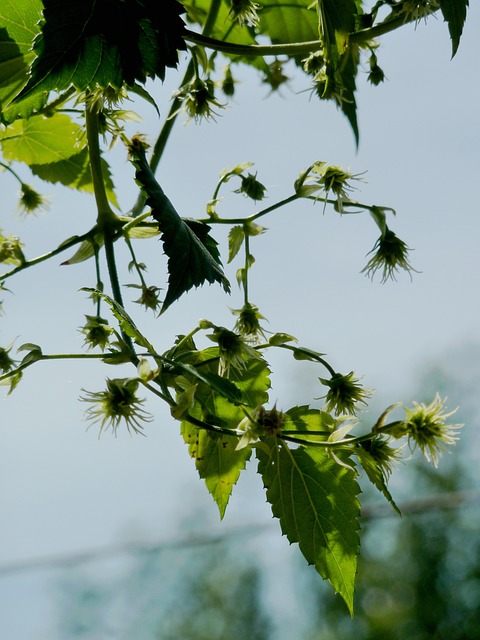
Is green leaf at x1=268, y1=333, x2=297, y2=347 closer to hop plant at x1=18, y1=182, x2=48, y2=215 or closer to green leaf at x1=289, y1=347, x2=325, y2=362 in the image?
green leaf at x1=289, y1=347, x2=325, y2=362

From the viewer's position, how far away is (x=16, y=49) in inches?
14.7

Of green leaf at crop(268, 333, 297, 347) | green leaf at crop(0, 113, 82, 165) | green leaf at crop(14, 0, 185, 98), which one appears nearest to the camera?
green leaf at crop(14, 0, 185, 98)

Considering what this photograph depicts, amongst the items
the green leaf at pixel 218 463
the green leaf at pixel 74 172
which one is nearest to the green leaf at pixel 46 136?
the green leaf at pixel 74 172

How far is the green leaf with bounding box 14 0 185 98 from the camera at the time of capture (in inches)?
12.0

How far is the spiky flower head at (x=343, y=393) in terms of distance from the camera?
0.42 meters

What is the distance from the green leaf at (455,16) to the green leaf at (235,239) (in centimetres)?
15

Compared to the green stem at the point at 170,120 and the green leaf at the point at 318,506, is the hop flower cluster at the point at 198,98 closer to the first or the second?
the green stem at the point at 170,120

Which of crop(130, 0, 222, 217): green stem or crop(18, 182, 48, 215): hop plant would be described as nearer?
crop(130, 0, 222, 217): green stem

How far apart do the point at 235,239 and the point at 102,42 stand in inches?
6.3

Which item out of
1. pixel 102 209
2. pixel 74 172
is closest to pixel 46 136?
pixel 74 172

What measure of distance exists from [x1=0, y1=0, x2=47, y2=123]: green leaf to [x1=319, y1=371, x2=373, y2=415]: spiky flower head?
0.20m

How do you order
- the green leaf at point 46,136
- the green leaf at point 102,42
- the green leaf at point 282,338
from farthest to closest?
1. the green leaf at point 46,136
2. the green leaf at point 282,338
3. the green leaf at point 102,42

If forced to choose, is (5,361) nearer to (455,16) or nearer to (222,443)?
(222,443)

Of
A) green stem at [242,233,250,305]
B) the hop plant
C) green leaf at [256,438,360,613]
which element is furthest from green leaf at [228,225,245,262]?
the hop plant
